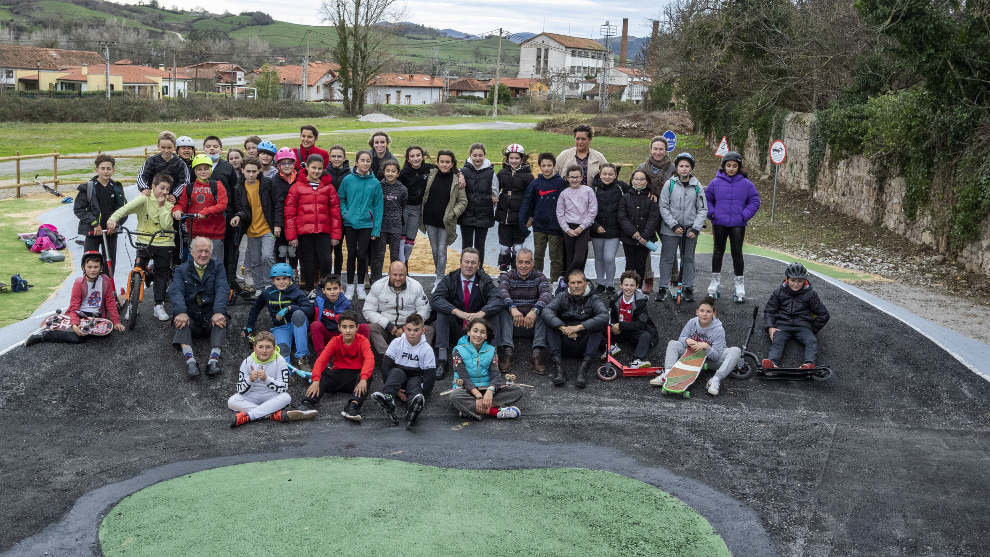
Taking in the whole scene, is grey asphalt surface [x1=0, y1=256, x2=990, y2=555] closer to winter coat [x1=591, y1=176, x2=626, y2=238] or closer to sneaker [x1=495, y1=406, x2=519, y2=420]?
sneaker [x1=495, y1=406, x2=519, y2=420]

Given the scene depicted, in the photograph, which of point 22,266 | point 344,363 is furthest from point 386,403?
point 22,266

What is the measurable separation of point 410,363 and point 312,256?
275 centimetres

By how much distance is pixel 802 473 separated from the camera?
→ 6.87 m

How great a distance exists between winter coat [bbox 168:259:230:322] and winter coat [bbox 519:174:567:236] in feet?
12.8

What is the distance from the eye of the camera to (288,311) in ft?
29.4

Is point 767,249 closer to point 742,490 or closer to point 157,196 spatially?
point 742,490

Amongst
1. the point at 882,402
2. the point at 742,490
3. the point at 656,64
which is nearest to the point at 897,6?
the point at 882,402

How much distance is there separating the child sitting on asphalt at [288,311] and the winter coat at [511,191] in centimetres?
295

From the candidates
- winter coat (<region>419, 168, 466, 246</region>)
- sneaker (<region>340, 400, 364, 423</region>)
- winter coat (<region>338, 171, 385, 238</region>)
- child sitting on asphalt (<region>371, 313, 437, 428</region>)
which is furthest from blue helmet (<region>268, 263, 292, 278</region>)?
winter coat (<region>419, 168, 466, 246</region>)

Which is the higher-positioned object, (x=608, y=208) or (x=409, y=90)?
(x=409, y=90)

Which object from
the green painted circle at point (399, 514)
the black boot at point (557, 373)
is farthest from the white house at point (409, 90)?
the green painted circle at point (399, 514)

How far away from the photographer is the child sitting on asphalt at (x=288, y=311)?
894 centimetres

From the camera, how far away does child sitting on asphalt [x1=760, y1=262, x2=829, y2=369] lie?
31.0 ft

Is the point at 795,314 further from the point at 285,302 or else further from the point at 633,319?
the point at 285,302
